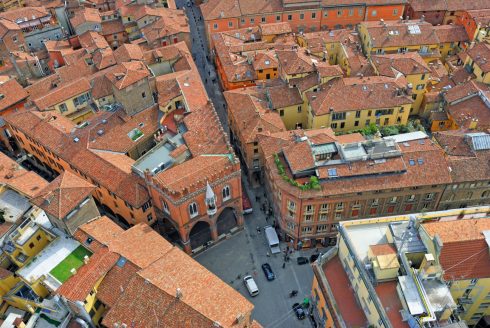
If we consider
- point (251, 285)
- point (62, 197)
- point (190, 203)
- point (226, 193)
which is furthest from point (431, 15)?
point (62, 197)

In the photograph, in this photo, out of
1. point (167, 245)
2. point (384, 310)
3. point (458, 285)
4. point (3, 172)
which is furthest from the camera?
point (3, 172)

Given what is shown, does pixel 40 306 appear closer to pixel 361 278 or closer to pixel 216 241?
pixel 216 241

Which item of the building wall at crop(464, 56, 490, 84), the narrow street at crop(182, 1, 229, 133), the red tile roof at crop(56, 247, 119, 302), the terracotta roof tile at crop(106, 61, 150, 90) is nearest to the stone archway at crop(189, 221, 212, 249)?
the red tile roof at crop(56, 247, 119, 302)

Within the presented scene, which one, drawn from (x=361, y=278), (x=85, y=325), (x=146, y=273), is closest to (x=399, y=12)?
(x=361, y=278)

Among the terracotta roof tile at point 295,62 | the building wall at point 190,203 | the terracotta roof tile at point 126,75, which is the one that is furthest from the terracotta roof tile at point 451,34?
the terracotta roof tile at point 126,75

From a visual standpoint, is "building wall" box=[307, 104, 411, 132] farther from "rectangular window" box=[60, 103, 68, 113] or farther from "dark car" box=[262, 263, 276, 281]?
"rectangular window" box=[60, 103, 68, 113]

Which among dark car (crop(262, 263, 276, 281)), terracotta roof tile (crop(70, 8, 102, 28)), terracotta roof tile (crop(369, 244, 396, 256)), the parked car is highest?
terracotta roof tile (crop(70, 8, 102, 28))
